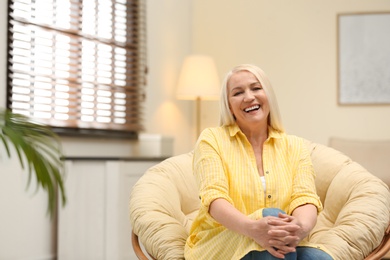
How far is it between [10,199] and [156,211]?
1749mm

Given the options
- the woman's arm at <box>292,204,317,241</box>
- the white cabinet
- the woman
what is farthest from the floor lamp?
the woman's arm at <box>292,204,317,241</box>

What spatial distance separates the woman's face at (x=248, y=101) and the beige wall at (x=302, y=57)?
386 centimetres

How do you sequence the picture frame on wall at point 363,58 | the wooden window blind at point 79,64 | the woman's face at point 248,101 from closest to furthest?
the woman's face at point 248,101
the wooden window blind at point 79,64
the picture frame on wall at point 363,58

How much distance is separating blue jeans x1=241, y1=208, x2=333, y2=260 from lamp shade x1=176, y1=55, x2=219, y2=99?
373 cm

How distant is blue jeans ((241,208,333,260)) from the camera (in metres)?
2.48

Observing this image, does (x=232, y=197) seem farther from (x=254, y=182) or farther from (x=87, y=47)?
(x=87, y=47)

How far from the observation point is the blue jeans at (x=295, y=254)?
248 centimetres

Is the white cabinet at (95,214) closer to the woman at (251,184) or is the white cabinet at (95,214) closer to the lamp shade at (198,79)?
the lamp shade at (198,79)

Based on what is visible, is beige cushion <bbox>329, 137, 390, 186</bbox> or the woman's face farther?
beige cushion <bbox>329, 137, 390, 186</bbox>

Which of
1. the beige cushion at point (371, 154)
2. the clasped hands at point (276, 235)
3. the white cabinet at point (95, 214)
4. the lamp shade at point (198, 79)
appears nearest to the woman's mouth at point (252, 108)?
the clasped hands at point (276, 235)

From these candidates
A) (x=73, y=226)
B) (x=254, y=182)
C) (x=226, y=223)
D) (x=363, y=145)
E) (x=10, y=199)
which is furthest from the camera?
(x=363, y=145)

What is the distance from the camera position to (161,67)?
6.34m

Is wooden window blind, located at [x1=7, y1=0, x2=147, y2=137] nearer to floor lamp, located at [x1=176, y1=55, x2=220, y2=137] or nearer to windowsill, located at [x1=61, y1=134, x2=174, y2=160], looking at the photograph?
windowsill, located at [x1=61, y1=134, x2=174, y2=160]

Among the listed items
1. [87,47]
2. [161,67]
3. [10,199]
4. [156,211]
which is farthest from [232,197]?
[161,67]
